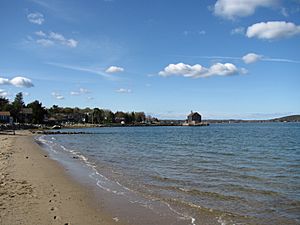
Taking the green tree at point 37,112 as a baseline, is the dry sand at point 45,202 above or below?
below

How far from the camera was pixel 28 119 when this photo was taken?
136 meters

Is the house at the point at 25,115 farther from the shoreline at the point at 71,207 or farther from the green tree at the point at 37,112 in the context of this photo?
the shoreline at the point at 71,207

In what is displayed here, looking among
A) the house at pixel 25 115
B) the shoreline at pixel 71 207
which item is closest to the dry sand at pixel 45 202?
the shoreline at pixel 71 207

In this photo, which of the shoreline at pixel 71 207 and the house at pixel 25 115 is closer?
the shoreline at pixel 71 207

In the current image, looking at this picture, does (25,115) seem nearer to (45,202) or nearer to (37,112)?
(37,112)

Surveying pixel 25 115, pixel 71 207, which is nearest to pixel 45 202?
pixel 71 207

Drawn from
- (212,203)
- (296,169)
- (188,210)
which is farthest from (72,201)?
(296,169)

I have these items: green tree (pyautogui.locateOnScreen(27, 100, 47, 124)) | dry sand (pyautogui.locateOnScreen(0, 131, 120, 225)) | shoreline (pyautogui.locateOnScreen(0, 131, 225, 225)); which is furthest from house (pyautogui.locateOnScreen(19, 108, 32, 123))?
shoreline (pyautogui.locateOnScreen(0, 131, 225, 225))

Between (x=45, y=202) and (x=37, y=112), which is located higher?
(x=37, y=112)

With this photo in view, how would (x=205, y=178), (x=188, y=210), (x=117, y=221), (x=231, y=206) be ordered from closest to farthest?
(x=117, y=221) → (x=188, y=210) → (x=231, y=206) → (x=205, y=178)

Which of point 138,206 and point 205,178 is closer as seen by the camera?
point 138,206

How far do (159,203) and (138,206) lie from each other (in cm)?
90

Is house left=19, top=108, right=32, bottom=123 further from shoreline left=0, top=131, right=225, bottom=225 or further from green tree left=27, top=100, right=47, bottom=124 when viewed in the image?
shoreline left=0, top=131, right=225, bottom=225

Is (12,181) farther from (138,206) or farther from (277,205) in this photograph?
(277,205)
